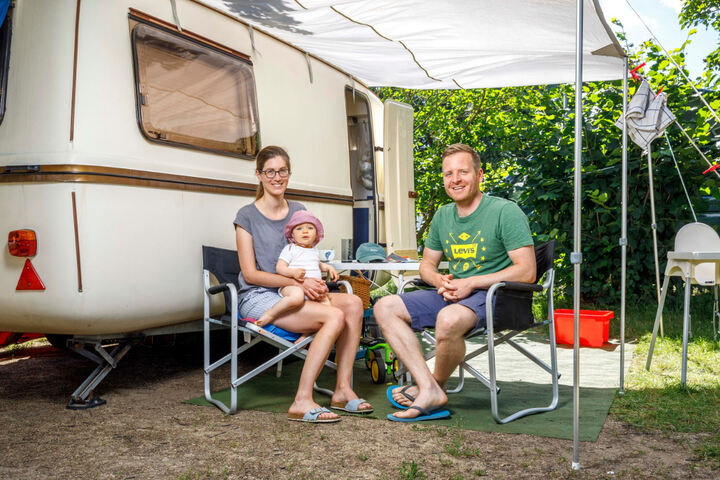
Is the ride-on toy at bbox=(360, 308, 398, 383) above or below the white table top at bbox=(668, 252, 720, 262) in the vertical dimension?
below

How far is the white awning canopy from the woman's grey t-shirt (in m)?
1.13

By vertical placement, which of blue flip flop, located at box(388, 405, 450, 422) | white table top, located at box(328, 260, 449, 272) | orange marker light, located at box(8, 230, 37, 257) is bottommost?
blue flip flop, located at box(388, 405, 450, 422)

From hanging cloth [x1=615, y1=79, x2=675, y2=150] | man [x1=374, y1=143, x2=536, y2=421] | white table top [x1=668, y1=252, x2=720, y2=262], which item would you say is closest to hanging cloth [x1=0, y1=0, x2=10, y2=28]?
man [x1=374, y1=143, x2=536, y2=421]

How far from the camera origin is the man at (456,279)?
314 cm

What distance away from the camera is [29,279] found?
3178mm

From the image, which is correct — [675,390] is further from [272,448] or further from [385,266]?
[272,448]

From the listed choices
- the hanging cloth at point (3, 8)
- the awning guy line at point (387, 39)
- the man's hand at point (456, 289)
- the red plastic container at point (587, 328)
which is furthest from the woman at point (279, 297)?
the red plastic container at point (587, 328)

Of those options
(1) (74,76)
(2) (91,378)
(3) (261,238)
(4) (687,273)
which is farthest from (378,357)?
(1) (74,76)

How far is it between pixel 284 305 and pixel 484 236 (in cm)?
101

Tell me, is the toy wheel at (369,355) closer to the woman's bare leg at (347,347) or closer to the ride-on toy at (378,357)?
the ride-on toy at (378,357)

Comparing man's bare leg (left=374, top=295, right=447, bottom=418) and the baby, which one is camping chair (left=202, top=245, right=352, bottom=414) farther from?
man's bare leg (left=374, top=295, right=447, bottom=418)

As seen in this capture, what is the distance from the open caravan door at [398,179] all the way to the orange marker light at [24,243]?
11.5 feet

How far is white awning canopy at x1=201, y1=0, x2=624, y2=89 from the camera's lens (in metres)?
3.62

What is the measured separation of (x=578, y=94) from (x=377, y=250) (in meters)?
1.90
